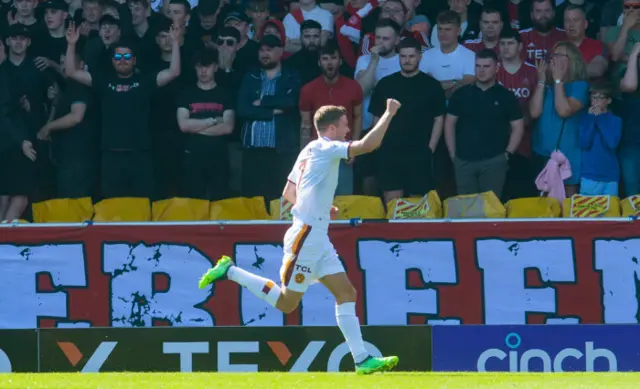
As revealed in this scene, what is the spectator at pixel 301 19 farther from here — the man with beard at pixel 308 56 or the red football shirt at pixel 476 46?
the red football shirt at pixel 476 46

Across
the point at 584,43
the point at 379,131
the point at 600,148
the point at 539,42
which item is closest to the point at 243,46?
the point at 539,42

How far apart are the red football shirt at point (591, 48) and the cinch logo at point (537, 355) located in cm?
358

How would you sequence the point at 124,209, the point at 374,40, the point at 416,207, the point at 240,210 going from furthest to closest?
1. the point at 374,40
2. the point at 124,209
3. the point at 240,210
4. the point at 416,207

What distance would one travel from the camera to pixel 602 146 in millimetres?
13180

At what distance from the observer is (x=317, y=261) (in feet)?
31.2

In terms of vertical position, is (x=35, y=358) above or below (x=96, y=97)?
below

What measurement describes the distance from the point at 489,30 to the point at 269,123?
101 inches

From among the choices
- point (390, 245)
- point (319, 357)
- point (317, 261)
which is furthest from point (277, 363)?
point (317, 261)

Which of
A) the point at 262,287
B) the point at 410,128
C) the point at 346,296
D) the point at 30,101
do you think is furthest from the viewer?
the point at 30,101

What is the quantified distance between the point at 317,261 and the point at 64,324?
3.91 metres

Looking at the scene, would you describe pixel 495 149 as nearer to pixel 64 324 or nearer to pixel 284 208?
pixel 284 208

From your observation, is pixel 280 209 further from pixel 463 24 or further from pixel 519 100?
pixel 463 24

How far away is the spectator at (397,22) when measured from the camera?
46.1ft

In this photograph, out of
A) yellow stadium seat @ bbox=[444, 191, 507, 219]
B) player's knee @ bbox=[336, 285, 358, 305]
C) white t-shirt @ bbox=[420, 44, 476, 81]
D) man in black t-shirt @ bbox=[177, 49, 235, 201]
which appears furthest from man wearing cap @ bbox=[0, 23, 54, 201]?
player's knee @ bbox=[336, 285, 358, 305]
